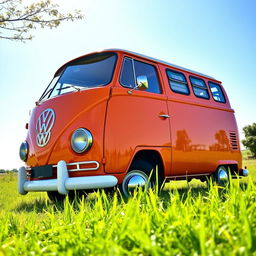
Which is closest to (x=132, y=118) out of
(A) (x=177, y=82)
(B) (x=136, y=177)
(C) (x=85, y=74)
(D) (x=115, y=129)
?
(D) (x=115, y=129)

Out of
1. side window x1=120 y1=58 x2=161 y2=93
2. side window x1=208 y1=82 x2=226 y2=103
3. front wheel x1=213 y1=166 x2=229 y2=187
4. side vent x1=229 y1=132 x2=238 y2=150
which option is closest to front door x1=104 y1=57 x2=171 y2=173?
side window x1=120 y1=58 x2=161 y2=93

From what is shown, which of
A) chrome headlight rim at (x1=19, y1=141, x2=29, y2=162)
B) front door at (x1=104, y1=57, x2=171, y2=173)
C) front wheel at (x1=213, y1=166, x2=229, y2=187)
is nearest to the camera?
front door at (x1=104, y1=57, x2=171, y2=173)

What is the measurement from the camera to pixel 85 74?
464 cm

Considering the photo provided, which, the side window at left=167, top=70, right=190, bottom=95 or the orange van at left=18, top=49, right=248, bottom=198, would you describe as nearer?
the orange van at left=18, top=49, right=248, bottom=198

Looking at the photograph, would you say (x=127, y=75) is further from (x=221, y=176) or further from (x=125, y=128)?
(x=221, y=176)

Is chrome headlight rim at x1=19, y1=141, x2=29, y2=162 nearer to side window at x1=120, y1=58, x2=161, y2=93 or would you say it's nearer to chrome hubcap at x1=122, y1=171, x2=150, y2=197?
chrome hubcap at x1=122, y1=171, x2=150, y2=197

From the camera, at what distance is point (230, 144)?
20.7 ft

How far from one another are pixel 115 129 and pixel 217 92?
3558 millimetres

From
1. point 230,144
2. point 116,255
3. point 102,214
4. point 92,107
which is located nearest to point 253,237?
point 116,255

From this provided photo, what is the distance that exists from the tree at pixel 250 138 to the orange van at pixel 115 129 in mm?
44105

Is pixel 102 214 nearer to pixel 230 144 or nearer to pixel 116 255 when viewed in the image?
pixel 116 255

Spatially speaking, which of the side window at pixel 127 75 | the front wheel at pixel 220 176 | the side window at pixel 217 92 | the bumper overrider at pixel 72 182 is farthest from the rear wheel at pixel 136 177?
the side window at pixel 217 92

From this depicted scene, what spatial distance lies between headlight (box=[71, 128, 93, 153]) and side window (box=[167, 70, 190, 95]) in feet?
6.39

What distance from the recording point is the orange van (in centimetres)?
386
